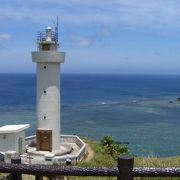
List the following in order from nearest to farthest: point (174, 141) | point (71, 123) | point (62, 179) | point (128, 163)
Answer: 1. point (128, 163)
2. point (62, 179)
3. point (174, 141)
4. point (71, 123)

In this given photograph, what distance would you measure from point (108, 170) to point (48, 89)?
1921cm

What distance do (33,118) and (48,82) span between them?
3614cm

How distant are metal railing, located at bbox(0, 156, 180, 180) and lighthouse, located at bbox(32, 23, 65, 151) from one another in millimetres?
18745

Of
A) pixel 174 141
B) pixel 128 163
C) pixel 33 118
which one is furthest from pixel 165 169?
pixel 33 118

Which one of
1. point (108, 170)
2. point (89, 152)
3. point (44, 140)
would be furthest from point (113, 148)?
point (108, 170)

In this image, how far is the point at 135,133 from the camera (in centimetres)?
4516

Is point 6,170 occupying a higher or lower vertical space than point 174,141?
higher

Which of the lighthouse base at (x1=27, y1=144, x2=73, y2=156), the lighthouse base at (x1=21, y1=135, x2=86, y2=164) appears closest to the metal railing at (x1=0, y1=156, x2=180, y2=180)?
the lighthouse base at (x1=21, y1=135, x2=86, y2=164)

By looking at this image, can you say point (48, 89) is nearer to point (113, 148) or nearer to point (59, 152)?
point (59, 152)

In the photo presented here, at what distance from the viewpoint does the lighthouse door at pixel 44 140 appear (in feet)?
73.2

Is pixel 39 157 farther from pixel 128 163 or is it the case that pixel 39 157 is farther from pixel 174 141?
pixel 174 141

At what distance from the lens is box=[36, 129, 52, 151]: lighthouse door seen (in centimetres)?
2230

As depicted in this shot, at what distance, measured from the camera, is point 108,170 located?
3072 mm

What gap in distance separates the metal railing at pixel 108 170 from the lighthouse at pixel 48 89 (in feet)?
61.5
